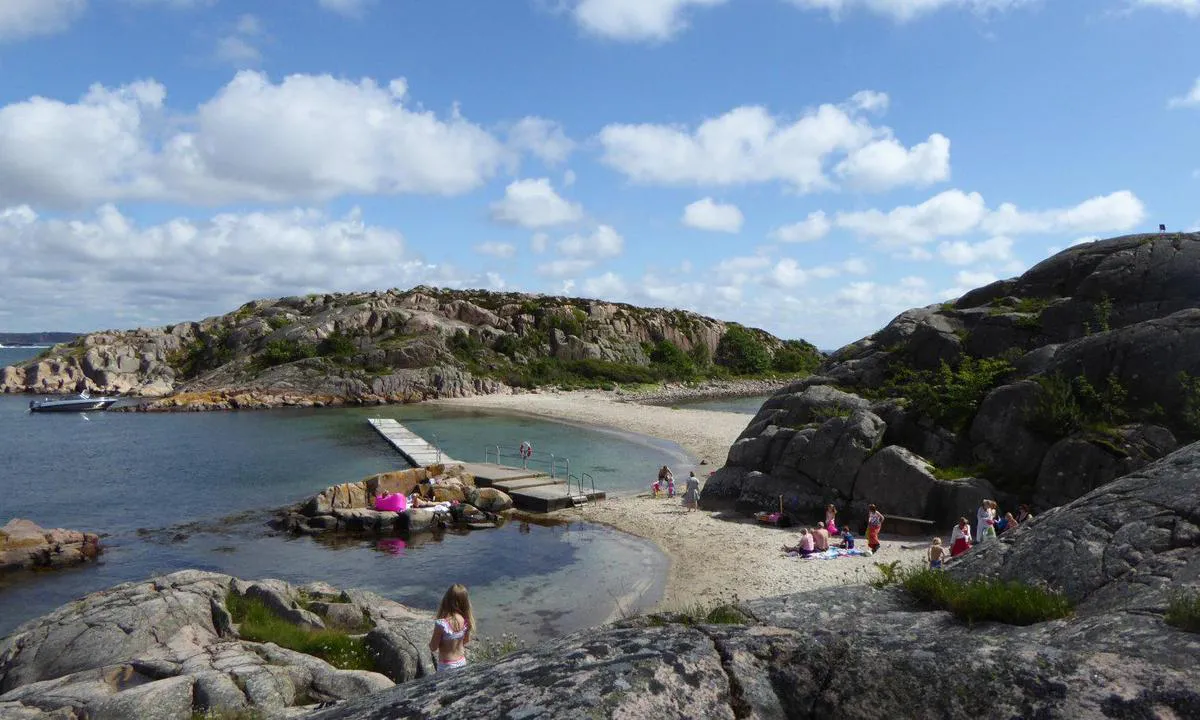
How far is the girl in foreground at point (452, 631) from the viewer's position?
26.9 feet

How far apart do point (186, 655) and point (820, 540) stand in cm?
1762

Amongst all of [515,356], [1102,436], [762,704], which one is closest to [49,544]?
[762,704]

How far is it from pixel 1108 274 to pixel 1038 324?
9.81ft

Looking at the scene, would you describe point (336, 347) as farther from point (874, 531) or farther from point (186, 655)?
point (186, 655)

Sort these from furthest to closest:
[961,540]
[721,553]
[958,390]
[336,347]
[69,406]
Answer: [336,347] → [69,406] → [958,390] → [721,553] → [961,540]

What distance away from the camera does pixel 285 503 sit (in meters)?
33.7

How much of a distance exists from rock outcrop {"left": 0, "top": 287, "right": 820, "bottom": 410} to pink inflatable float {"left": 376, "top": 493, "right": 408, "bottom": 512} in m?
53.9

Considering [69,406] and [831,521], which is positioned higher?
[69,406]

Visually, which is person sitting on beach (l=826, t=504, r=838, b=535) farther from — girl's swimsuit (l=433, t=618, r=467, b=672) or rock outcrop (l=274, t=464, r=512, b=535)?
girl's swimsuit (l=433, t=618, r=467, b=672)

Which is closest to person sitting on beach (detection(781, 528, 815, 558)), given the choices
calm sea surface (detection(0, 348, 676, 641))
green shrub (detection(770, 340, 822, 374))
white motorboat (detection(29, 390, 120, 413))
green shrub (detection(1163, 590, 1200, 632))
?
calm sea surface (detection(0, 348, 676, 641))

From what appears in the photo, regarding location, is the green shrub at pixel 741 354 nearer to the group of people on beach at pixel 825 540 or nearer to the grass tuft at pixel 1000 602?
the group of people on beach at pixel 825 540

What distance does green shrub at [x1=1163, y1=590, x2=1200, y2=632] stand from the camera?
12.0 feet

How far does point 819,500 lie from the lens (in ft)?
89.9

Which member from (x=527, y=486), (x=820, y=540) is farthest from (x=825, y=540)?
(x=527, y=486)
